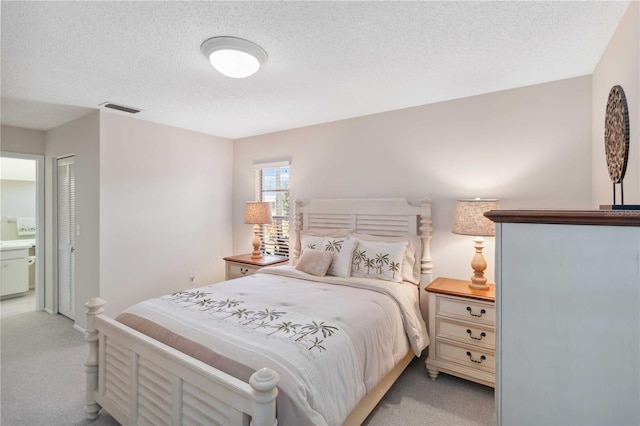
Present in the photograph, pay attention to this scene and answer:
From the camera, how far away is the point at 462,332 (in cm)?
240

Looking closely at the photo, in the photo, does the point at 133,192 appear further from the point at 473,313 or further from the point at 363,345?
the point at 473,313

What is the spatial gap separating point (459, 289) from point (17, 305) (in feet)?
19.4

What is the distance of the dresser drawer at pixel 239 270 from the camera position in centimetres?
370

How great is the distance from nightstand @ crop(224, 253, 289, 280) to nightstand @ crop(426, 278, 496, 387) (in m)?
1.92

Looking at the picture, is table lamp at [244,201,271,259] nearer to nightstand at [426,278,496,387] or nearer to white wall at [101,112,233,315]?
white wall at [101,112,233,315]

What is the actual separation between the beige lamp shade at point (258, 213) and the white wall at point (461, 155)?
1.64ft

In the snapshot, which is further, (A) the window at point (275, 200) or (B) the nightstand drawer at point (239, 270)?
(A) the window at point (275, 200)

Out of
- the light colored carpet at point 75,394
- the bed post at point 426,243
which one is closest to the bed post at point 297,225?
the bed post at point 426,243

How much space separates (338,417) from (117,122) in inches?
144

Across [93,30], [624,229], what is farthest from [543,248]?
[93,30]

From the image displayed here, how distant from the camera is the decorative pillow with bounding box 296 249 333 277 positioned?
2871 mm

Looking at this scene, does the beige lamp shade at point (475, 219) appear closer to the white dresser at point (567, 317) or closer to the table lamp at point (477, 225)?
the table lamp at point (477, 225)

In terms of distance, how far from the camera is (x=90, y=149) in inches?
133

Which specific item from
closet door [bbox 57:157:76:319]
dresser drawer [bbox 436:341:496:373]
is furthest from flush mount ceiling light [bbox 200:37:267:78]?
closet door [bbox 57:157:76:319]
